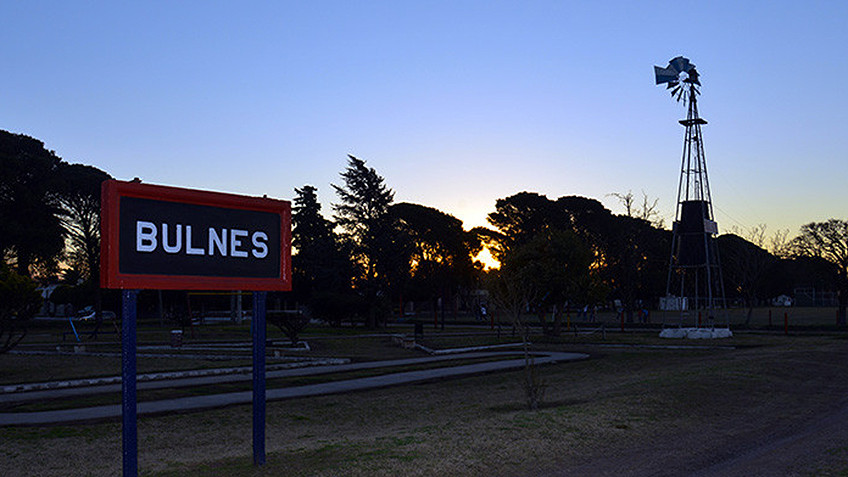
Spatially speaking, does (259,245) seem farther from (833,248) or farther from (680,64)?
(833,248)

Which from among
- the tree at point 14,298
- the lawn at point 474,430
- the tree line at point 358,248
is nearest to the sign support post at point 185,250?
the lawn at point 474,430

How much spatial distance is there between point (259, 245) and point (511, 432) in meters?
5.20

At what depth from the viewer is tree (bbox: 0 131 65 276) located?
205 ft

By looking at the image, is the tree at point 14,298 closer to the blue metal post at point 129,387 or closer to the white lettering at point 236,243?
the white lettering at point 236,243

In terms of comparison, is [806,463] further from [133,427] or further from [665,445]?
[133,427]

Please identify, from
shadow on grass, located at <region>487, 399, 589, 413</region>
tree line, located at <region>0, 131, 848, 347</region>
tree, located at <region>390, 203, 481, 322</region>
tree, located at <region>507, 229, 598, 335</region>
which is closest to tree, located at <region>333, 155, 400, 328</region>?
tree line, located at <region>0, 131, 848, 347</region>

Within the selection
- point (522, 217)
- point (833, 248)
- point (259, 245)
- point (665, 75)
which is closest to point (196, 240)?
point (259, 245)

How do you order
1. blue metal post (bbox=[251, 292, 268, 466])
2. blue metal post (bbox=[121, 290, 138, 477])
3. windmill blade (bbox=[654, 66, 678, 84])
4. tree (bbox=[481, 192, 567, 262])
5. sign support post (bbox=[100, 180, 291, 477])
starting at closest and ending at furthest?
blue metal post (bbox=[121, 290, 138, 477]) → sign support post (bbox=[100, 180, 291, 477]) → blue metal post (bbox=[251, 292, 268, 466]) → windmill blade (bbox=[654, 66, 678, 84]) → tree (bbox=[481, 192, 567, 262])

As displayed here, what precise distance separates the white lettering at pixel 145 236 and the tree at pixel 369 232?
169 feet

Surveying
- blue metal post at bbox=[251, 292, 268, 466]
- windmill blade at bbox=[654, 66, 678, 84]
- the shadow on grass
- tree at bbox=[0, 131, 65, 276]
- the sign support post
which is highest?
windmill blade at bbox=[654, 66, 678, 84]

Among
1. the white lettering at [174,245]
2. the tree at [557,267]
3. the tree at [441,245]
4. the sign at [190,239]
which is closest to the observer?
the sign at [190,239]

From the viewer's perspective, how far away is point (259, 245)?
959 centimetres

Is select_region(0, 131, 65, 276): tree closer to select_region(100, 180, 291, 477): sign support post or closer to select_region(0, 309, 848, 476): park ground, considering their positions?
select_region(0, 309, 848, 476): park ground

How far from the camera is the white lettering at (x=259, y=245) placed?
953 centimetres
